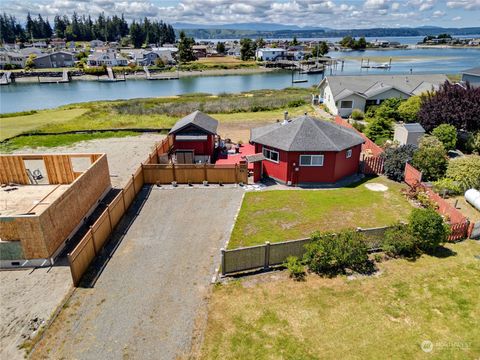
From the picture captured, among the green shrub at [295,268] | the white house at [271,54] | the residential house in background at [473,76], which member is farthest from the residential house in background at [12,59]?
the green shrub at [295,268]

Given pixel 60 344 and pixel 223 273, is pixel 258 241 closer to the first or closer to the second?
pixel 223 273

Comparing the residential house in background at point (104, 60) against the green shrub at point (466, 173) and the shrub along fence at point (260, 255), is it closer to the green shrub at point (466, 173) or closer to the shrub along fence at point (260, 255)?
the green shrub at point (466, 173)

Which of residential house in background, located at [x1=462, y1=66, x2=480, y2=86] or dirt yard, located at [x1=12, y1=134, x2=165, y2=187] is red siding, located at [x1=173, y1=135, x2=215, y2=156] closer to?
dirt yard, located at [x1=12, y1=134, x2=165, y2=187]

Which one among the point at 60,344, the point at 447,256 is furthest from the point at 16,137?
the point at 447,256

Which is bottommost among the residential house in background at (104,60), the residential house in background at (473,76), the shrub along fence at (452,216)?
the shrub along fence at (452,216)

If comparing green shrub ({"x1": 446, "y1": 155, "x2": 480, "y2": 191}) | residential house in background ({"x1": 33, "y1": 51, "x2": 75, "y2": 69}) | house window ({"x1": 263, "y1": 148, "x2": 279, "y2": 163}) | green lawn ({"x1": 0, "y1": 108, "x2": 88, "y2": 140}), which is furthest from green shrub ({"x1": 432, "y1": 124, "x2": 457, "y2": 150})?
residential house in background ({"x1": 33, "y1": 51, "x2": 75, "y2": 69})
